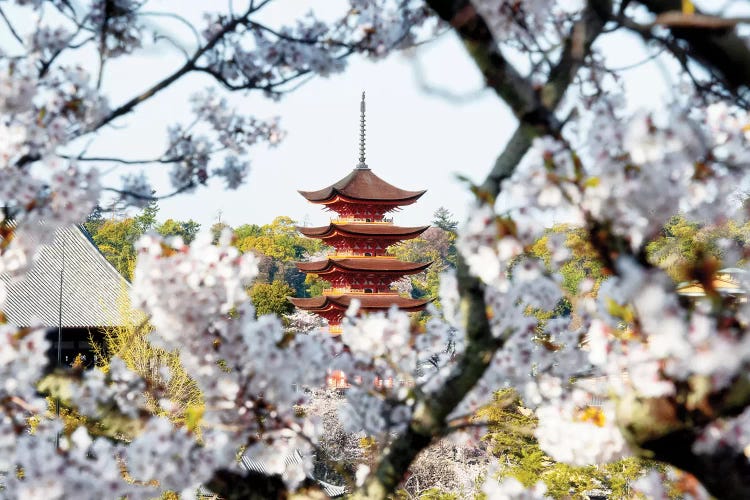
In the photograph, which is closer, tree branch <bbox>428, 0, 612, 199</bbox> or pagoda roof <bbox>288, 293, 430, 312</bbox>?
tree branch <bbox>428, 0, 612, 199</bbox>

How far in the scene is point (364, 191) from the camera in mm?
23625

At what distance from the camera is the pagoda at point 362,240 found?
23094mm

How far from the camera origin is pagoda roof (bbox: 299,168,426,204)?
76.3 feet

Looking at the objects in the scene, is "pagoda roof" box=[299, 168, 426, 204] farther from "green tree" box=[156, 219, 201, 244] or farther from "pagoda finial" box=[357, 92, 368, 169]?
"green tree" box=[156, 219, 201, 244]

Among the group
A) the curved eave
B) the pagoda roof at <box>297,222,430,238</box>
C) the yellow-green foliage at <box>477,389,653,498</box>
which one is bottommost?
the yellow-green foliage at <box>477,389,653,498</box>

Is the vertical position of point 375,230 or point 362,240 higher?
point 375,230

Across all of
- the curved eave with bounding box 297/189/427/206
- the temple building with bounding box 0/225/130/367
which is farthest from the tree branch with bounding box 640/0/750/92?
the curved eave with bounding box 297/189/427/206

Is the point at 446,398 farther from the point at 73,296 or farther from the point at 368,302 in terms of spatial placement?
the point at 73,296

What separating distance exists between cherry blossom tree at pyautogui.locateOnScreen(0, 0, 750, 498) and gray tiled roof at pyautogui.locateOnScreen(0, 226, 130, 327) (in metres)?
18.4

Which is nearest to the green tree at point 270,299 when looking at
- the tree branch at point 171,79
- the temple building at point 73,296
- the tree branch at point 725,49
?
the temple building at point 73,296

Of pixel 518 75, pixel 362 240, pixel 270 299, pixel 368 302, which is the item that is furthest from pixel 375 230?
pixel 518 75

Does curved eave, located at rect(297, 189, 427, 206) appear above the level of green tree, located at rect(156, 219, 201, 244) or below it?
below

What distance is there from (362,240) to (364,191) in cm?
145

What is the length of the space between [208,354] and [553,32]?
141 centimetres
